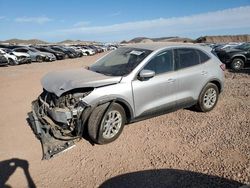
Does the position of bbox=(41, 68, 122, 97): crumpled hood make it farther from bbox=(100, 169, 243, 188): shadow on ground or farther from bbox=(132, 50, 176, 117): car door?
bbox=(100, 169, 243, 188): shadow on ground

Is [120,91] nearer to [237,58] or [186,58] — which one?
[186,58]

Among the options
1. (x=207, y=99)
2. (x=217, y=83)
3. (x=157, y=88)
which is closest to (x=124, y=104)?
(x=157, y=88)

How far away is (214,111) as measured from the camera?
6707 millimetres

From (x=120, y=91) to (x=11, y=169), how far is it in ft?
7.17

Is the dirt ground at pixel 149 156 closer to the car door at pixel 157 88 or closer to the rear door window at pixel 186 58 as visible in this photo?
the car door at pixel 157 88

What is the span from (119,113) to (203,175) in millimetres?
1837

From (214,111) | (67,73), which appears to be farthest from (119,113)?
(214,111)

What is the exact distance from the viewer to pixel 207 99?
257 inches

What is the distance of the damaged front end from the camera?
4660mm

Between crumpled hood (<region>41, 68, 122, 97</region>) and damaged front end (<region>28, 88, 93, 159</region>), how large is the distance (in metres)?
0.16

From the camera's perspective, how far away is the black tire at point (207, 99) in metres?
6.37

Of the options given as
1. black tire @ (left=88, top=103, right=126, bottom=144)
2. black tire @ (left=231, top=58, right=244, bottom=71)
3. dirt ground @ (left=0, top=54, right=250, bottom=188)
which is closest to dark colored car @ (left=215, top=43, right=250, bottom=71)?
black tire @ (left=231, top=58, right=244, bottom=71)

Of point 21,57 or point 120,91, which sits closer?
point 120,91

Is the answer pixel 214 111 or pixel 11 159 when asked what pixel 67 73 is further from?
pixel 214 111
